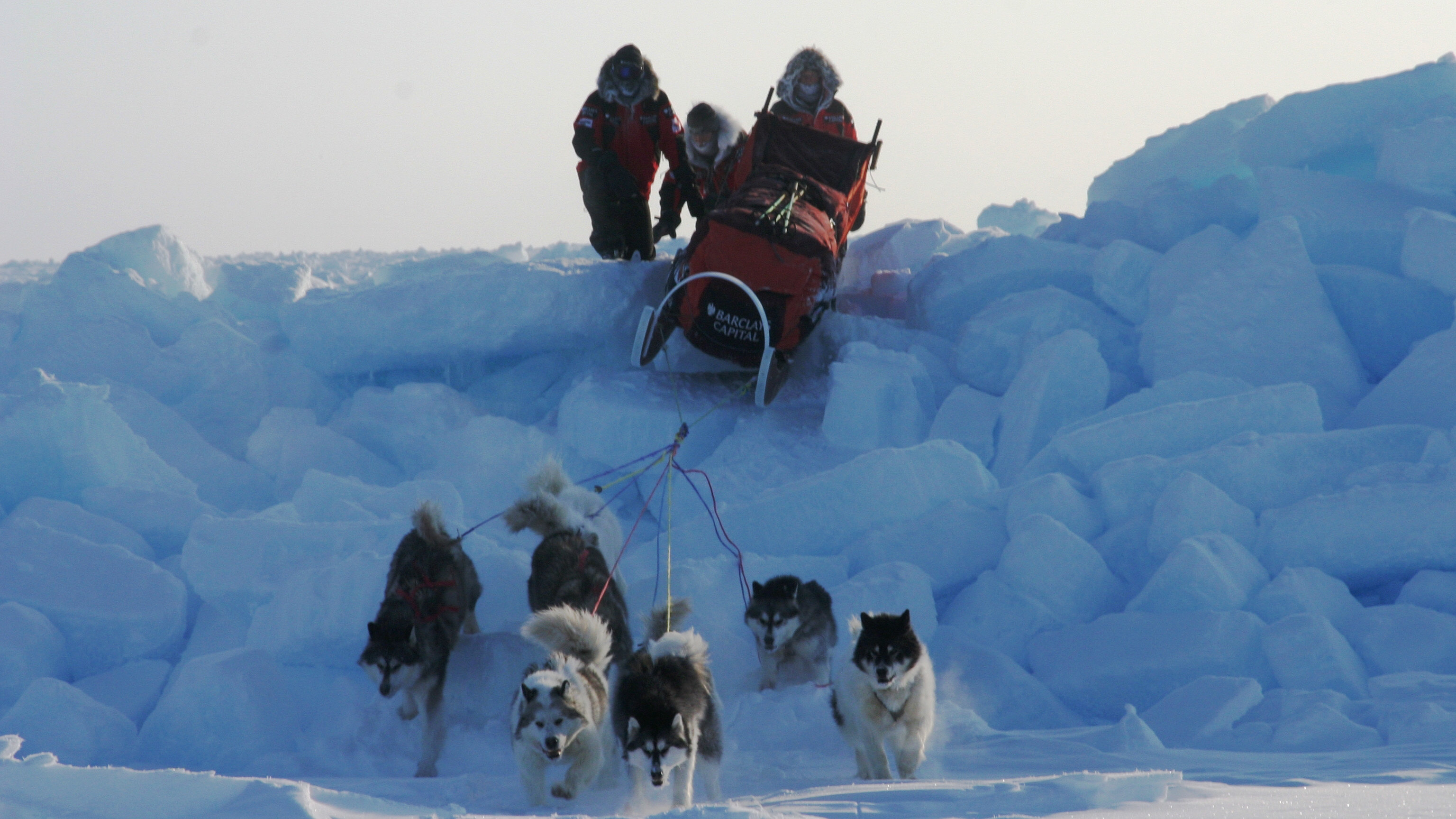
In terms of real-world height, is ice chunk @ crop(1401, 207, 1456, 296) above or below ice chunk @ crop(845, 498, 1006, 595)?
above

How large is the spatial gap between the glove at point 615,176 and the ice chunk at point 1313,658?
480 centimetres

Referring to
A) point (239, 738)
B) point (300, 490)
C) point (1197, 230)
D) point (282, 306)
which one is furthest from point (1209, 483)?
point (282, 306)

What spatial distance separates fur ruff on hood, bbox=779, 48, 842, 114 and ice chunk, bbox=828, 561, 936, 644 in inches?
151

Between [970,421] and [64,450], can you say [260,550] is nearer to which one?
[64,450]

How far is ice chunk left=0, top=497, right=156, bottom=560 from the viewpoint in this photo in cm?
515

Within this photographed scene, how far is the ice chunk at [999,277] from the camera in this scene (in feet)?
23.8

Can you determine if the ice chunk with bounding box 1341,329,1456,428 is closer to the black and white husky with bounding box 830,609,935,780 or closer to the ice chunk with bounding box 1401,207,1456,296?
the ice chunk with bounding box 1401,207,1456,296

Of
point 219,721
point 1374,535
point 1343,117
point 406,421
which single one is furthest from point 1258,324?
point 219,721

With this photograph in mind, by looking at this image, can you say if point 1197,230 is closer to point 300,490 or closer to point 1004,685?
point 1004,685

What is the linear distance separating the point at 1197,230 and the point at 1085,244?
768 millimetres

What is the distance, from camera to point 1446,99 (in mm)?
7254

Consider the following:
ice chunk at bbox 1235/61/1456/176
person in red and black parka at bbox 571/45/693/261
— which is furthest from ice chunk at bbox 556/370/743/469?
ice chunk at bbox 1235/61/1456/176

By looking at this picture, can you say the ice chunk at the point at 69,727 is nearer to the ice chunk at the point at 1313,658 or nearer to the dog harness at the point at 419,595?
the dog harness at the point at 419,595

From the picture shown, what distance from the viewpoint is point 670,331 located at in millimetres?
6348
